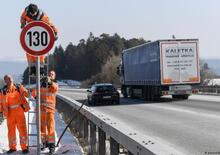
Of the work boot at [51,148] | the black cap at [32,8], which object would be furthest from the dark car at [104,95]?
the black cap at [32,8]

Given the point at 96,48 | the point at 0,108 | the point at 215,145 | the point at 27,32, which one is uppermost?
the point at 96,48

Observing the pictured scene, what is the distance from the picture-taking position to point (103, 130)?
8836mm

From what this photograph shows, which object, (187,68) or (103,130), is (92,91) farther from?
(103,130)

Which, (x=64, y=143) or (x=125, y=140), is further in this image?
(x=64, y=143)

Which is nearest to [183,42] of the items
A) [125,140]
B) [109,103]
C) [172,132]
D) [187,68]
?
[187,68]

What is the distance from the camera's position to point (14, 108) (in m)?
10.5

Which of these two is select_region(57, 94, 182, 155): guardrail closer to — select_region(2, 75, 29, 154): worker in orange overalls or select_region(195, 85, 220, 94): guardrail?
→ select_region(2, 75, 29, 154): worker in orange overalls

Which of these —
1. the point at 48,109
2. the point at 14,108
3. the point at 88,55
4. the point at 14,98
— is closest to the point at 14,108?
the point at 14,108

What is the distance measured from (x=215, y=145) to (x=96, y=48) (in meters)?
137

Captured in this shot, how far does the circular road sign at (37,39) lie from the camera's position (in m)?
8.94

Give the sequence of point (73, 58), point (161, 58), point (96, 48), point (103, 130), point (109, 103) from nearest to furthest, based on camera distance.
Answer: point (103, 130), point (161, 58), point (109, 103), point (96, 48), point (73, 58)

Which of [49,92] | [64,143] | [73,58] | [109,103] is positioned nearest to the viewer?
[49,92]

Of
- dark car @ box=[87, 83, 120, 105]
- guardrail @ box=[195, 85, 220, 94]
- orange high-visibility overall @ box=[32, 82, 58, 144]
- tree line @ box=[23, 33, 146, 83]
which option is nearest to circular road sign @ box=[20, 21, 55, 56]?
orange high-visibility overall @ box=[32, 82, 58, 144]

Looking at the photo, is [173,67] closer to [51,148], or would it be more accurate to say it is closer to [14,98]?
[14,98]
